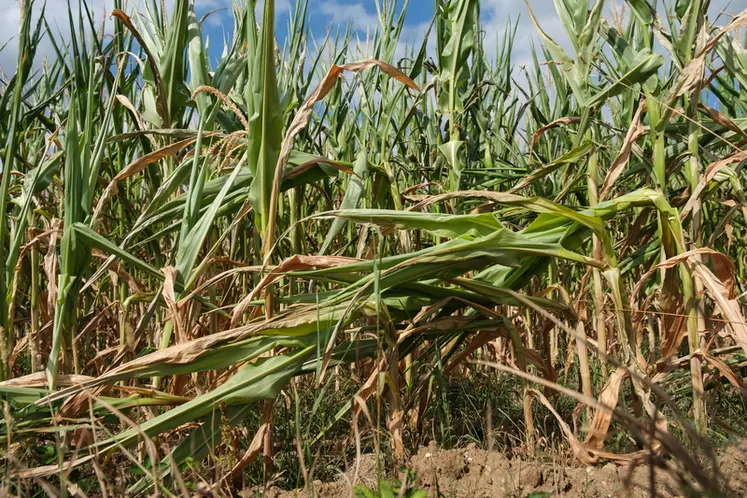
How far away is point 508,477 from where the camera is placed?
1.24 m

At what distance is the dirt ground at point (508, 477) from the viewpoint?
45.9 inches

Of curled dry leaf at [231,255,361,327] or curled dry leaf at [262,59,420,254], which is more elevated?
curled dry leaf at [262,59,420,254]

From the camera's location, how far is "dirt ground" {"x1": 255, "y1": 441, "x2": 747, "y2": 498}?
117 centimetres

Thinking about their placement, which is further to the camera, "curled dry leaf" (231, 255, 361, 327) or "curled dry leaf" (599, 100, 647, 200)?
"curled dry leaf" (599, 100, 647, 200)

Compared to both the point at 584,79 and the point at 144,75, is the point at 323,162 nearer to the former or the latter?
the point at 144,75

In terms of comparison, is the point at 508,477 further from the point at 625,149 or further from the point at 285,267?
the point at 625,149

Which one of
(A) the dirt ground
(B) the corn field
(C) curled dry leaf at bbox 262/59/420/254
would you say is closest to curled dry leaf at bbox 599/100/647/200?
(B) the corn field

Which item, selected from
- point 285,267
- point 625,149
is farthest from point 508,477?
point 625,149

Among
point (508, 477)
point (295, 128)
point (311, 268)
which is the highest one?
point (295, 128)

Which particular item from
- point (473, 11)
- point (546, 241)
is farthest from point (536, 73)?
point (546, 241)

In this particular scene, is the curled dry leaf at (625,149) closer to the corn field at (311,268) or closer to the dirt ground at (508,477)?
the corn field at (311,268)

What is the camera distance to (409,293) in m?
1.32

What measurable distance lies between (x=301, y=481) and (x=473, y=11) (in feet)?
4.27

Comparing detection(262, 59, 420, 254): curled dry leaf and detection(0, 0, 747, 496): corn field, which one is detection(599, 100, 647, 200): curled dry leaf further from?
detection(262, 59, 420, 254): curled dry leaf
